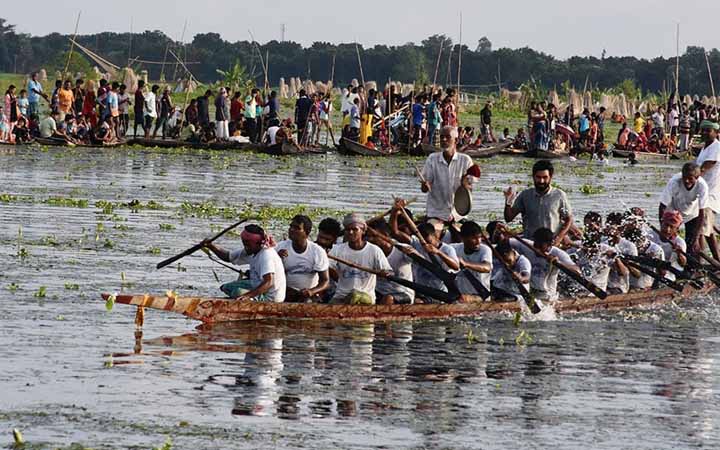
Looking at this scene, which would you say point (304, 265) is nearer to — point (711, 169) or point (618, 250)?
point (618, 250)

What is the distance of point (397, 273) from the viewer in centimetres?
1570

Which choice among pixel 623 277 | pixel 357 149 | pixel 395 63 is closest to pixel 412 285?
pixel 623 277

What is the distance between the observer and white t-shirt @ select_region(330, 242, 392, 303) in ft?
49.5

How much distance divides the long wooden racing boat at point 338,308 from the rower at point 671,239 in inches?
38.8

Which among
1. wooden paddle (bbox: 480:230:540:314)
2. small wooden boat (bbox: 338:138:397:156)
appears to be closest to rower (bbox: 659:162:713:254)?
wooden paddle (bbox: 480:230:540:314)

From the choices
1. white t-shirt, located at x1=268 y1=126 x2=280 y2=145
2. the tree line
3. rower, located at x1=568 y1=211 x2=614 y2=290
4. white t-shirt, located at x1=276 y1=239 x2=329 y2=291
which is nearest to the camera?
white t-shirt, located at x1=276 y1=239 x2=329 y2=291

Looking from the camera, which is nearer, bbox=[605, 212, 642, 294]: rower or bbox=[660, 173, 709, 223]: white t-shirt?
bbox=[605, 212, 642, 294]: rower

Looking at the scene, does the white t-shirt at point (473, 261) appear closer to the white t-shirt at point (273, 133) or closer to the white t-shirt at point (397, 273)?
the white t-shirt at point (397, 273)

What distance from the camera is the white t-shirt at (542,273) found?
1655 centimetres

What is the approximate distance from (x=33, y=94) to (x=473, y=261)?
24.2 metres

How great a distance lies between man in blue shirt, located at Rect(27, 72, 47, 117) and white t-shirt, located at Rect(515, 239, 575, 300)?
22.5 m

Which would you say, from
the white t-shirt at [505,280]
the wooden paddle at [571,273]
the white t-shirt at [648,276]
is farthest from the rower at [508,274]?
the white t-shirt at [648,276]

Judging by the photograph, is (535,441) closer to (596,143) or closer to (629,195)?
(629,195)

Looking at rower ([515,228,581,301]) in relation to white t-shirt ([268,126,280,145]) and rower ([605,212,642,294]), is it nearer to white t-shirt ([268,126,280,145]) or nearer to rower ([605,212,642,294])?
rower ([605,212,642,294])
